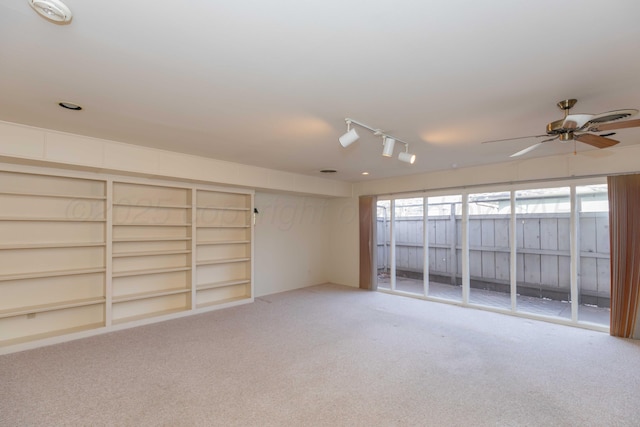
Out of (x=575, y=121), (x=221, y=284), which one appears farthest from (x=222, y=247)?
(x=575, y=121)

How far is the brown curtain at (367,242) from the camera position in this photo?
6383mm

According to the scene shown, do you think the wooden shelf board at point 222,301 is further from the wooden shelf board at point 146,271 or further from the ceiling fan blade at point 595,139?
the ceiling fan blade at point 595,139

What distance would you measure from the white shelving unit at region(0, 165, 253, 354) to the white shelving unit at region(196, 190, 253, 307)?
2 centimetres

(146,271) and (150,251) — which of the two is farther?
(150,251)

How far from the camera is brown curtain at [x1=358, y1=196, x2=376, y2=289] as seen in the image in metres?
6.38

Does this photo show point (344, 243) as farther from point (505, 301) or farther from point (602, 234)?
point (602, 234)

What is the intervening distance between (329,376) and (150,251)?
3.17 metres

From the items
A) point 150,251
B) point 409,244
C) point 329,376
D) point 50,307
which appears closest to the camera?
point 329,376

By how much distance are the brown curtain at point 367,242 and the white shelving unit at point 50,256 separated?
14.6 feet

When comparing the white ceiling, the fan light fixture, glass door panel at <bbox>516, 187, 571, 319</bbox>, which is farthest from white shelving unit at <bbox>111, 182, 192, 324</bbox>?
glass door panel at <bbox>516, 187, 571, 319</bbox>

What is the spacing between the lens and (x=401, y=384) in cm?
266

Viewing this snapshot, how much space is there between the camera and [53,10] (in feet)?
4.61

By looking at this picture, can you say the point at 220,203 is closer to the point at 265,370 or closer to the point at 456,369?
the point at 265,370

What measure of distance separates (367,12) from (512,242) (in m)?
4.54
